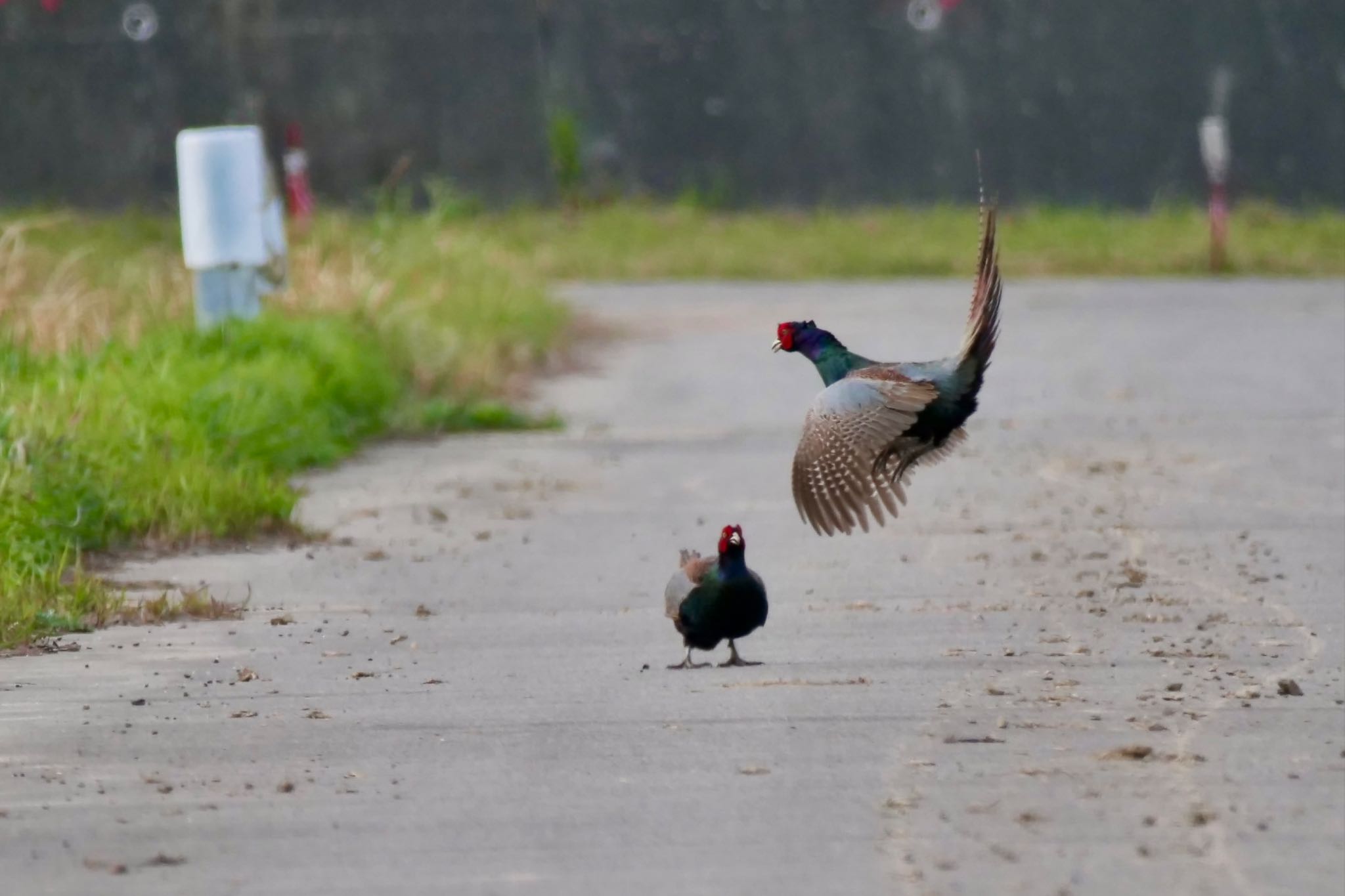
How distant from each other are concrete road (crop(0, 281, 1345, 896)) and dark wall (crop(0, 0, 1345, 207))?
1586cm

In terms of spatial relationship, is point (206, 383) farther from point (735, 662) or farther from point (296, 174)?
point (296, 174)

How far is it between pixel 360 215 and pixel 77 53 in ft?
14.7

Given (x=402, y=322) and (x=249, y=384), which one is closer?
(x=249, y=384)

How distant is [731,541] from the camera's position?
7184 mm

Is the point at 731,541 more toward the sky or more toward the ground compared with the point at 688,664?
more toward the sky

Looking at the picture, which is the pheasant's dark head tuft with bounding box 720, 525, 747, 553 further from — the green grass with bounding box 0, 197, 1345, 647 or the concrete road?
the green grass with bounding box 0, 197, 1345, 647

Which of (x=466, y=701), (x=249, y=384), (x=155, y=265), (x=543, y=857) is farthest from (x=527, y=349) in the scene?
(x=543, y=857)

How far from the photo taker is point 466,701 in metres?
6.96

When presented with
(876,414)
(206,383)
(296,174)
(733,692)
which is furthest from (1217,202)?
(733,692)

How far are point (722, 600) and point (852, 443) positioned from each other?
2.14ft

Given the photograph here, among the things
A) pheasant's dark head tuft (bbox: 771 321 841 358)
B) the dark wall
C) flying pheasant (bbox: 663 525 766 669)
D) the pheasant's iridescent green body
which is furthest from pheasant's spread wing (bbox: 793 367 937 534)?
the dark wall

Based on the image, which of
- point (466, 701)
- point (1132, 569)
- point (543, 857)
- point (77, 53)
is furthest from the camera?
point (77, 53)

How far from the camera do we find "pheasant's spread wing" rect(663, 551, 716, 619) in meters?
7.37

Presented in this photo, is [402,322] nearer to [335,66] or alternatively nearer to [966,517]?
[966,517]
